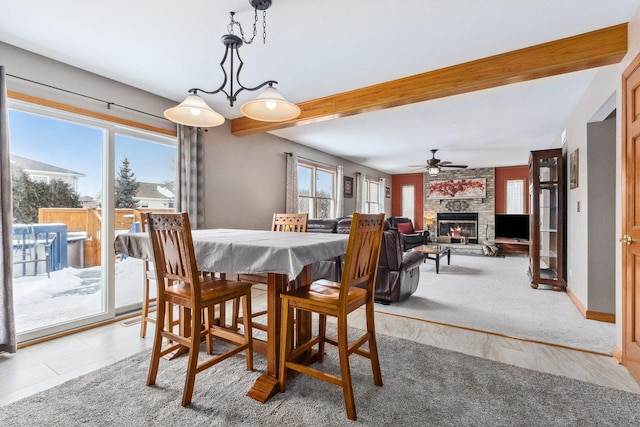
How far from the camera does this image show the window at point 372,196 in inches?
343

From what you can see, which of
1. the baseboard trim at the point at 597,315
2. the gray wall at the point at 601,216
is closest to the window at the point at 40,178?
the gray wall at the point at 601,216

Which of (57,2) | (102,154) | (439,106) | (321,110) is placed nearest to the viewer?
(57,2)

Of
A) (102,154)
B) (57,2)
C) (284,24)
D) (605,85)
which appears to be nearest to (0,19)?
(57,2)

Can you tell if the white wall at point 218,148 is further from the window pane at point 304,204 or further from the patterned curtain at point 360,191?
the patterned curtain at point 360,191

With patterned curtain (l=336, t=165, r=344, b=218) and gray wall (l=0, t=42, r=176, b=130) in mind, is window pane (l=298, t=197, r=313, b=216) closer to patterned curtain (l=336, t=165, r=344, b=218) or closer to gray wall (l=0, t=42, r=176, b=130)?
patterned curtain (l=336, t=165, r=344, b=218)

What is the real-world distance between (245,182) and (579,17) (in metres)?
4.00

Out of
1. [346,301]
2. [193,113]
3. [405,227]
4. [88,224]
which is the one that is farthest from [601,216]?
[405,227]

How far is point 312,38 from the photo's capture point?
7.76ft

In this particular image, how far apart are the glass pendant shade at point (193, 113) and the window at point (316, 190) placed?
3734 mm

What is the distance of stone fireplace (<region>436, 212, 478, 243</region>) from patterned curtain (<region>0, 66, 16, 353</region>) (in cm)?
932

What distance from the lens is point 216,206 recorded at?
4.22 metres

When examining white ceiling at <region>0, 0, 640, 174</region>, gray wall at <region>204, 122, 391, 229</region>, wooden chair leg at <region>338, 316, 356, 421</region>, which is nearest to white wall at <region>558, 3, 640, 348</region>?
white ceiling at <region>0, 0, 640, 174</region>

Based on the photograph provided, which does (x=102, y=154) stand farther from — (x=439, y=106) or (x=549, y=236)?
(x=549, y=236)

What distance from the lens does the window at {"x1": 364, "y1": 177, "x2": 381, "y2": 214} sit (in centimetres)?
872
